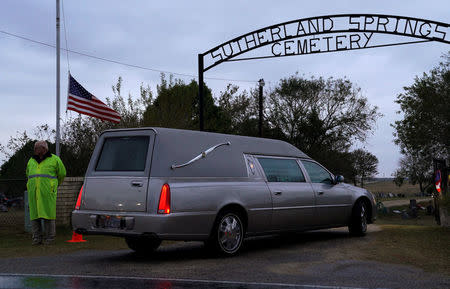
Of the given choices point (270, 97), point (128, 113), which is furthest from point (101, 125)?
point (270, 97)

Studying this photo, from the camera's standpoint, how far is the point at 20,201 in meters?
14.1

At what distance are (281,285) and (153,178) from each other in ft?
8.38

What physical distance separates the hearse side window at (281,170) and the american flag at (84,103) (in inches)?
264

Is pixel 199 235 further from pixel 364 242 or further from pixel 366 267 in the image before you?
pixel 364 242

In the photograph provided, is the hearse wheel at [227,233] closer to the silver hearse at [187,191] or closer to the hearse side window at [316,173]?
the silver hearse at [187,191]

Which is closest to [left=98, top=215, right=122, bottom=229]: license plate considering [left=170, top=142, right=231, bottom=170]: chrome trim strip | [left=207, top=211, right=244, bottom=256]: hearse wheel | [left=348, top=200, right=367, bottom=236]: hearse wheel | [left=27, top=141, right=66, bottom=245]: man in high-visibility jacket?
[left=170, top=142, right=231, bottom=170]: chrome trim strip

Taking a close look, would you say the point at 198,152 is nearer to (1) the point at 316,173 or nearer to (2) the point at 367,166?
(1) the point at 316,173

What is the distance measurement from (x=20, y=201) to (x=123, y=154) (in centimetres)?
663

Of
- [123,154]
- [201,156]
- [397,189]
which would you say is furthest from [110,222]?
[397,189]

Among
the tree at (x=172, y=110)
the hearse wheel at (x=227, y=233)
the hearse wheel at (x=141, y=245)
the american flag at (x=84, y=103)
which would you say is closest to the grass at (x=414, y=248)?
the hearse wheel at (x=227, y=233)

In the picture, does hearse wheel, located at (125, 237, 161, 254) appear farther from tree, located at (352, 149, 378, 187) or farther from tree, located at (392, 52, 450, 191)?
tree, located at (352, 149, 378, 187)

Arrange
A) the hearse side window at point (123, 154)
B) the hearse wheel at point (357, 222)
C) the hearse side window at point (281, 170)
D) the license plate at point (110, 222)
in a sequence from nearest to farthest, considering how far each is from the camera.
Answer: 1. the license plate at point (110, 222)
2. the hearse side window at point (123, 154)
3. the hearse side window at point (281, 170)
4. the hearse wheel at point (357, 222)

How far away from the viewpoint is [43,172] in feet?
34.6

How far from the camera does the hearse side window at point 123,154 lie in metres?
8.26
